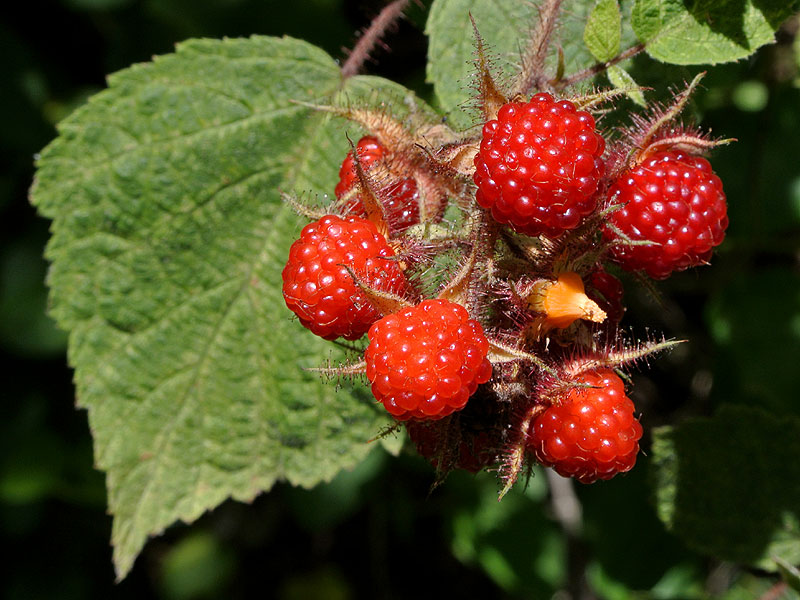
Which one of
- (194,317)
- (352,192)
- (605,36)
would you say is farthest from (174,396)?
(605,36)

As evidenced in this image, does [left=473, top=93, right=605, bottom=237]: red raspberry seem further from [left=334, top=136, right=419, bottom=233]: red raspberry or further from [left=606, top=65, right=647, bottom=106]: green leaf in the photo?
[left=606, top=65, right=647, bottom=106]: green leaf

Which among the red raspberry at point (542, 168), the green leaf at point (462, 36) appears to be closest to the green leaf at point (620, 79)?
the green leaf at point (462, 36)

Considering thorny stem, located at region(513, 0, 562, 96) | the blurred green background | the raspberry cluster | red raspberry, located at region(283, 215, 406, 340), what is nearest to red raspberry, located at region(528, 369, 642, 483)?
the raspberry cluster

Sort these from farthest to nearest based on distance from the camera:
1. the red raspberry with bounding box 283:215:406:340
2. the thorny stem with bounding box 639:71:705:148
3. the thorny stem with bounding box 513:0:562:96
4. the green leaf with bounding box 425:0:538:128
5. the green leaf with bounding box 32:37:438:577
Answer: the green leaf with bounding box 32:37:438:577 → the green leaf with bounding box 425:0:538:128 → the thorny stem with bounding box 513:0:562:96 → the thorny stem with bounding box 639:71:705:148 → the red raspberry with bounding box 283:215:406:340

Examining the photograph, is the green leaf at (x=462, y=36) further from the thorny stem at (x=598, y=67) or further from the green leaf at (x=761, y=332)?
the green leaf at (x=761, y=332)

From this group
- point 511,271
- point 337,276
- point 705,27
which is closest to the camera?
point 337,276

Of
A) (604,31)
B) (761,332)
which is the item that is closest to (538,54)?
(604,31)

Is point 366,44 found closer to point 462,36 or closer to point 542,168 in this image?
point 462,36
